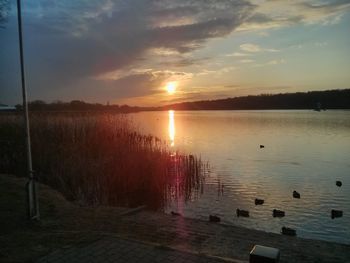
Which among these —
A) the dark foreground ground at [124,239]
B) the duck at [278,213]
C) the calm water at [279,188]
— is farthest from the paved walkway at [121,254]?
the duck at [278,213]

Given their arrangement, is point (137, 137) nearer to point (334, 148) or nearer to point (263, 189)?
point (263, 189)

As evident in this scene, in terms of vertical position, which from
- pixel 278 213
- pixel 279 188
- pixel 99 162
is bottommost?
pixel 279 188

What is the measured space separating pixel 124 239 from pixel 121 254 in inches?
23.6

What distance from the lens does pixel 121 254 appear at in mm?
5113

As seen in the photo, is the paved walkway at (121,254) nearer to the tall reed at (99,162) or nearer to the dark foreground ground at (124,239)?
the dark foreground ground at (124,239)

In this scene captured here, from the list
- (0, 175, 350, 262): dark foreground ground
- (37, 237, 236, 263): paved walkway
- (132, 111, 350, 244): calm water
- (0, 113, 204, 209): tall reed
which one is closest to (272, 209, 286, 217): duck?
(132, 111, 350, 244): calm water

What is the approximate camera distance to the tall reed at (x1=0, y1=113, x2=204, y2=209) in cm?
1269

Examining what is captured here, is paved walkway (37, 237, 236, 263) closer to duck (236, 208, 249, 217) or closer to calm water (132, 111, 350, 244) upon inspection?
calm water (132, 111, 350, 244)

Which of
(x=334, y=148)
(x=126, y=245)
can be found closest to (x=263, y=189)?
(x=126, y=245)

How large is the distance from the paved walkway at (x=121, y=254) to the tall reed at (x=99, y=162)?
576 cm

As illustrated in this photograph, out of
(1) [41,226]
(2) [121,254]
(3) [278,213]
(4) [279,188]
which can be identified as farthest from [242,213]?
(2) [121,254]

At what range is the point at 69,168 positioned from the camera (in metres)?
13.0

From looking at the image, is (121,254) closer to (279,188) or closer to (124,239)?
(124,239)

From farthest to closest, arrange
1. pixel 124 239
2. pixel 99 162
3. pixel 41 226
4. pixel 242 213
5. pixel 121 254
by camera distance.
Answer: pixel 99 162, pixel 242 213, pixel 41 226, pixel 124 239, pixel 121 254
